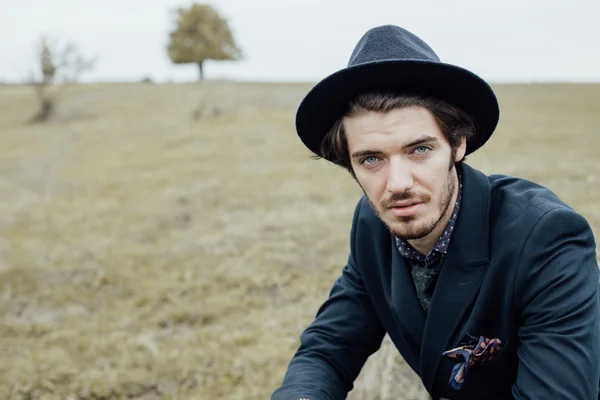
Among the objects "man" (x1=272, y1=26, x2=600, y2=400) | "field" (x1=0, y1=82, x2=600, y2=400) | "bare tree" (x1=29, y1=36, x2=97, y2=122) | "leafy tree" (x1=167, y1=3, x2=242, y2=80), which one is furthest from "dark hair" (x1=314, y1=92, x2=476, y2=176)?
"leafy tree" (x1=167, y1=3, x2=242, y2=80)

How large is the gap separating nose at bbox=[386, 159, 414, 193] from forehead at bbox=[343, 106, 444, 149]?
0.09m

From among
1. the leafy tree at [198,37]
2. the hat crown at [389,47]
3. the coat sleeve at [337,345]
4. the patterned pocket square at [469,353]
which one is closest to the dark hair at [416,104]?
the hat crown at [389,47]

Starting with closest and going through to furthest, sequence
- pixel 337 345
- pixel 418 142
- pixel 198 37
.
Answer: pixel 418 142, pixel 337 345, pixel 198 37

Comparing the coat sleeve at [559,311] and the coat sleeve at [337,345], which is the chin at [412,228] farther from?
the coat sleeve at [337,345]

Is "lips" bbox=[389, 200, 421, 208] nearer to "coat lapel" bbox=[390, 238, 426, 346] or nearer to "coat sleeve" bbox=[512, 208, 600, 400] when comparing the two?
"coat lapel" bbox=[390, 238, 426, 346]

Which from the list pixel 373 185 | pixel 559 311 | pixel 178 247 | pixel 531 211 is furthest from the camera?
pixel 178 247

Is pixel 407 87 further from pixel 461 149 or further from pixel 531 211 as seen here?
pixel 531 211

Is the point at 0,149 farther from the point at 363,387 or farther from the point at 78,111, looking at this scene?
the point at 363,387

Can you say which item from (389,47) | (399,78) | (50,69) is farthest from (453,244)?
(50,69)

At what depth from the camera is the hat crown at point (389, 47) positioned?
80.7 inches

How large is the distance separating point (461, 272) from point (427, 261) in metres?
0.19

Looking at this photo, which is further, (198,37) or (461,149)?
(198,37)

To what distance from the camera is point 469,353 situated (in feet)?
6.76

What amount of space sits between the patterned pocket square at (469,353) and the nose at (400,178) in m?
0.60
